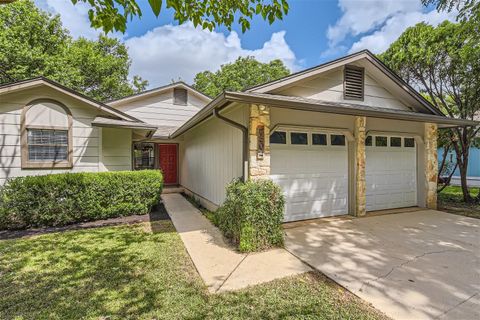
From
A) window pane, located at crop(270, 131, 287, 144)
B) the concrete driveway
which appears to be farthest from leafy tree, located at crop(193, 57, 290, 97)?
the concrete driveway

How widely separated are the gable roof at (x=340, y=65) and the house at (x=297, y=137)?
27 millimetres

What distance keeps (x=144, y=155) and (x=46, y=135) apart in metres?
6.15

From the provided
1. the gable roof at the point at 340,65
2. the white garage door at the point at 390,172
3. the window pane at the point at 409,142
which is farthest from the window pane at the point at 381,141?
the gable roof at the point at 340,65

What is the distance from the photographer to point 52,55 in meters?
19.1

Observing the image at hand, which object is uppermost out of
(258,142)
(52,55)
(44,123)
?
(52,55)

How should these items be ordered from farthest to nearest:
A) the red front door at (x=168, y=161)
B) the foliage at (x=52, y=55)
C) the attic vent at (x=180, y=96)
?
the foliage at (x=52, y=55) → the red front door at (x=168, y=161) → the attic vent at (x=180, y=96)

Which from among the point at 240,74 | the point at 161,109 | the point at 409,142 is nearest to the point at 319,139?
the point at 409,142

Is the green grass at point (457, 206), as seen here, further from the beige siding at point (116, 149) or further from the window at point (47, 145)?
the window at point (47, 145)

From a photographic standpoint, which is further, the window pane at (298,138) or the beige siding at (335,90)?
the beige siding at (335,90)

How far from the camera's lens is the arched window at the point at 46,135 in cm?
645

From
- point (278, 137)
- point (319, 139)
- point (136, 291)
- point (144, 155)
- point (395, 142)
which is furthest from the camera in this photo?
point (144, 155)

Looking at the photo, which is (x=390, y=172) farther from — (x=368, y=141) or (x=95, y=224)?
(x=95, y=224)

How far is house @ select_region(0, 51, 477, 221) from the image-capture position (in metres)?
5.56

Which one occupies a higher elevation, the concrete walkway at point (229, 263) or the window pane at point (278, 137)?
the window pane at point (278, 137)
